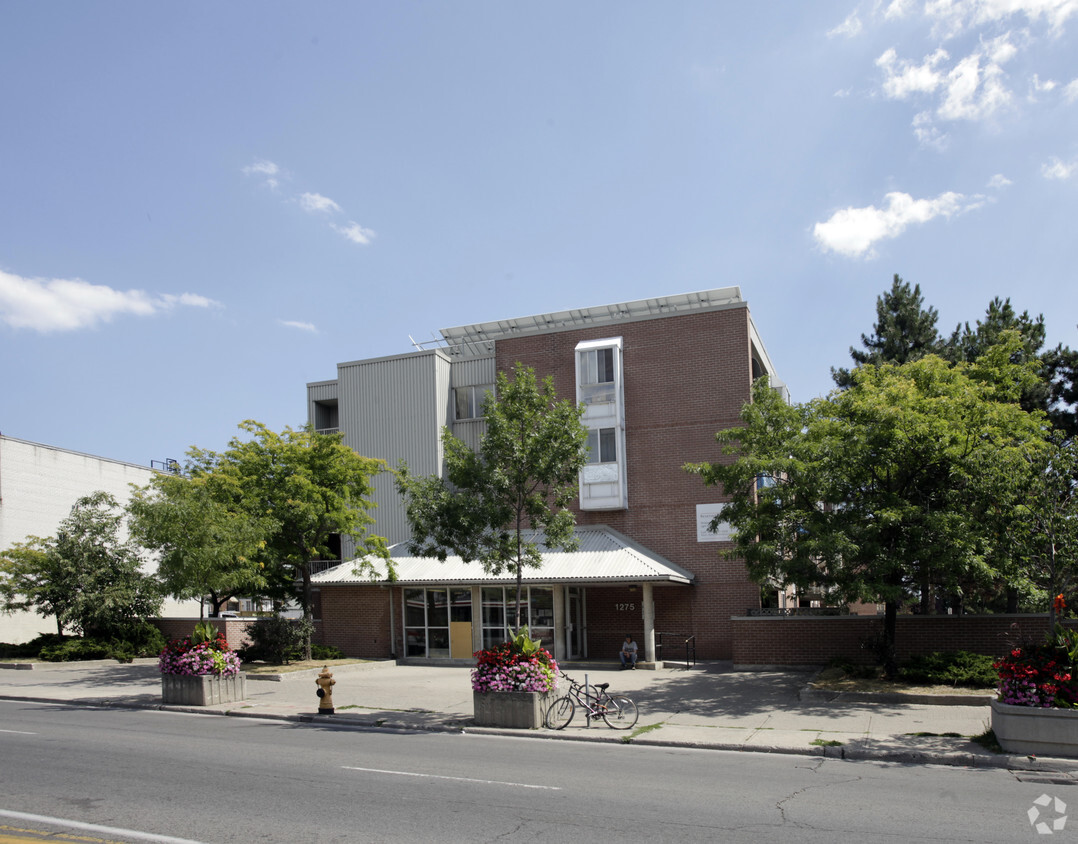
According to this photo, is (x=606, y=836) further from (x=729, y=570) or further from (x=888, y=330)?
(x=888, y=330)

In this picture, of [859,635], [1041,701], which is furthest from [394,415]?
A: [1041,701]

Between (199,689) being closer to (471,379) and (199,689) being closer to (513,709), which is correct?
(513,709)

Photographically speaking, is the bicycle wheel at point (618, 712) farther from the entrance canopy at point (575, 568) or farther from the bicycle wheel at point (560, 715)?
the entrance canopy at point (575, 568)

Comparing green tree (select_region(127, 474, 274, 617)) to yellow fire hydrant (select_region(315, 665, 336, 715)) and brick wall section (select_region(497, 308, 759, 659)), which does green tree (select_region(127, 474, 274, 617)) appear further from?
brick wall section (select_region(497, 308, 759, 659))

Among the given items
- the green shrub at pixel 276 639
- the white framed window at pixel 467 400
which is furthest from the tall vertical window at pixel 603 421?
the green shrub at pixel 276 639

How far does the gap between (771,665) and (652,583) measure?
453 centimetres

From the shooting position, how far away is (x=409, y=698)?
64.0 ft

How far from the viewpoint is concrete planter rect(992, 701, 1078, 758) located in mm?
11672

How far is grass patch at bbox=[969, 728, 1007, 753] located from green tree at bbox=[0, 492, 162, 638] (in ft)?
77.4

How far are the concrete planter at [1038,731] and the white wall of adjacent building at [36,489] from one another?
104 ft

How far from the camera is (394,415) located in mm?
33781

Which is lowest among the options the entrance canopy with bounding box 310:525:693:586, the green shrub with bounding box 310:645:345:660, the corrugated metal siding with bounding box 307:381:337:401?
the green shrub with bounding box 310:645:345:660

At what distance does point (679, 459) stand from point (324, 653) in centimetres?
1332

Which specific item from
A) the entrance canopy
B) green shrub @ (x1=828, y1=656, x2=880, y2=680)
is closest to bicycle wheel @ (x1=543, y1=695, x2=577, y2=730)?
green shrub @ (x1=828, y1=656, x2=880, y2=680)
